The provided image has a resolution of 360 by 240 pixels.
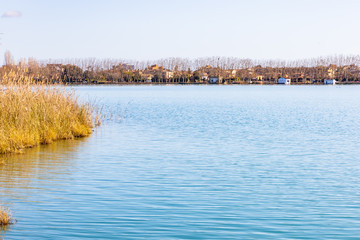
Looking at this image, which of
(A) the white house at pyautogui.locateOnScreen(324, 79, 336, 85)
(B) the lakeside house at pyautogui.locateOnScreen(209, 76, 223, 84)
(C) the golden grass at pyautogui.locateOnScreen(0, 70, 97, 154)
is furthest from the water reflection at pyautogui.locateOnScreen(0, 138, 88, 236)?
(A) the white house at pyautogui.locateOnScreen(324, 79, 336, 85)

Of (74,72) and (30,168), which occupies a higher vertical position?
(74,72)

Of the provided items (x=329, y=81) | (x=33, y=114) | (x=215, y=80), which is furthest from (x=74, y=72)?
(x=33, y=114)

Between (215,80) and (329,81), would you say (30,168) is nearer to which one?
(215,80)

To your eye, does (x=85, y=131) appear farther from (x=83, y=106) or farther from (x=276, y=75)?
(x=276, y=75)

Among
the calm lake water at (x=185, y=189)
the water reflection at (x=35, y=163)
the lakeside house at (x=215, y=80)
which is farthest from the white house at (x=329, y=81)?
the water reflection at (x=35, y=163)

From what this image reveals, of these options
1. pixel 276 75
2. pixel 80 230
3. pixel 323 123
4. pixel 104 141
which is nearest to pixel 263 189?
pixel 80 230

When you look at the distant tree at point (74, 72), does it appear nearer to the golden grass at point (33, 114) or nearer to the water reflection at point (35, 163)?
the golden grass at point (33, 114)

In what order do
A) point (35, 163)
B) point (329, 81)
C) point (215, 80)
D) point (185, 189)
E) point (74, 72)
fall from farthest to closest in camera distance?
point (215, 80)
point (329, 81)
point (74, 72)
point (35, 163)
point (185, 189)

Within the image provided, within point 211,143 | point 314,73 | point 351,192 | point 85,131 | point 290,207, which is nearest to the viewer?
point 290,207

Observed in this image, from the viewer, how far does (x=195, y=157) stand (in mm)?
13656

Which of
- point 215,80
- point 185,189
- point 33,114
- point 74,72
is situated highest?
point 74,72

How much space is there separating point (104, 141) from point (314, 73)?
16773 centimetres

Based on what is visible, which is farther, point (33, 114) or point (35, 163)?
point (33, 114)

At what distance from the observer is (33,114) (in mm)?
14586
